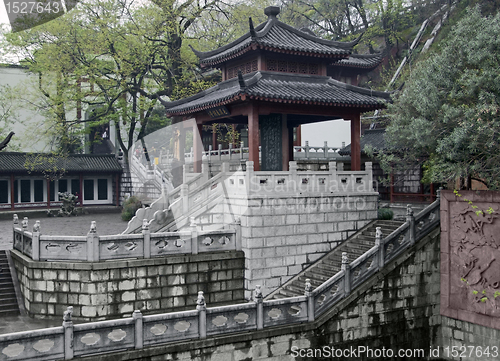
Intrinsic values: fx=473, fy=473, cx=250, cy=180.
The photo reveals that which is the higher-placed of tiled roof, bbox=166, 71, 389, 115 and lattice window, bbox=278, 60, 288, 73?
lattice window, bbox=278, 60, 288, 73

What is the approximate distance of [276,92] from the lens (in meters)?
15.0

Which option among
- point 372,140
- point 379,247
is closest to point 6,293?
point 379,247

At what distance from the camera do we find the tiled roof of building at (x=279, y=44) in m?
16.1

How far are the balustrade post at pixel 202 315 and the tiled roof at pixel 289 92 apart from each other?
247 inches

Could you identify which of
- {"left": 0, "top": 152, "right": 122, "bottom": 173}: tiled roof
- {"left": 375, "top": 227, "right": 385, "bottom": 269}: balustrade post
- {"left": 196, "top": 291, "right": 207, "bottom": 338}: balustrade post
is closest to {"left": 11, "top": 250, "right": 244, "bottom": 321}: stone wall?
{"left": 196, "top": 291, "right": 207, "bottom": 338}: balustrade post

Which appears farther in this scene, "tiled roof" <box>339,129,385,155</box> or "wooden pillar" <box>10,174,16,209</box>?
"wooden pillar" <box>10,174,16,209</box>

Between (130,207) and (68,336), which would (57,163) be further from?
(68,336)

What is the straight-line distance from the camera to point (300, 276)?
1474 cm

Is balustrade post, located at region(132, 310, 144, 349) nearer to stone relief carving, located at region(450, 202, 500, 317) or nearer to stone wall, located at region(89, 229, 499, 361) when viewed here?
stone wall, located at region(89, 229, 499, 361)

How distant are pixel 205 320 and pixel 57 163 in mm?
21426

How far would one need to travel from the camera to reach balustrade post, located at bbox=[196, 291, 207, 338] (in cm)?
1099

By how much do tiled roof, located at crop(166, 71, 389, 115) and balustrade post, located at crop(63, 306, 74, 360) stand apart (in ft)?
25.6

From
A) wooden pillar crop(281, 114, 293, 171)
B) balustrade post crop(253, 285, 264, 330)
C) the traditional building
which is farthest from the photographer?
the traditional building

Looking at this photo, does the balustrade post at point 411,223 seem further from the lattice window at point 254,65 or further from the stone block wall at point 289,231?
the lattice window at point 254,65
